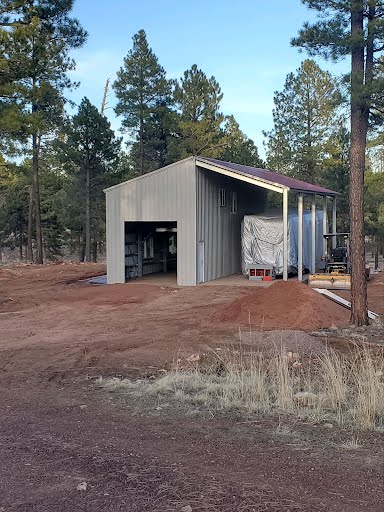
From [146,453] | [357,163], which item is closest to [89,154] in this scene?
[357,163]

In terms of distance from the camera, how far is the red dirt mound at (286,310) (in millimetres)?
12945

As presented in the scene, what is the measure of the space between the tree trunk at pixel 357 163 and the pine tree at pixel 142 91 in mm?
26986

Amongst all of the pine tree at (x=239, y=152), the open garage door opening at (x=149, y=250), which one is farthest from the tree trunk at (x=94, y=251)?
the open garage door opening at (x=149, y=250)

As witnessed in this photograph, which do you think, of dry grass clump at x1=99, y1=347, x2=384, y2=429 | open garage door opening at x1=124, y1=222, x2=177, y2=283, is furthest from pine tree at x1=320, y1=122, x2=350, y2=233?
dry grass clump at x1=99, y1=347, x2=384, y2=429

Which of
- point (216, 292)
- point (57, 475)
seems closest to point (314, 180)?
point (216, 292)

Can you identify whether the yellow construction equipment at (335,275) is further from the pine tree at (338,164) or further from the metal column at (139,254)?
the pine tree at (338,164)

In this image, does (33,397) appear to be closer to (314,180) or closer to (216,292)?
(216,292)

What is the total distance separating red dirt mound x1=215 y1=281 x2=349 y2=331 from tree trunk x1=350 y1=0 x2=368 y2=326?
991 mm

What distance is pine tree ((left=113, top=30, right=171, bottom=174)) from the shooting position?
3862cm

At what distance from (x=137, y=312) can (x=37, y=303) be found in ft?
13.1

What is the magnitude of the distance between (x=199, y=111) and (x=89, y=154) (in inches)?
360

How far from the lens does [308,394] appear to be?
21.4ft

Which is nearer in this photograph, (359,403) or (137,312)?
(359,403)

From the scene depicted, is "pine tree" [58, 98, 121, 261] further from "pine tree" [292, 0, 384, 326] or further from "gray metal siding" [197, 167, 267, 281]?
"pine tree" [292, 0, 384, 326]
